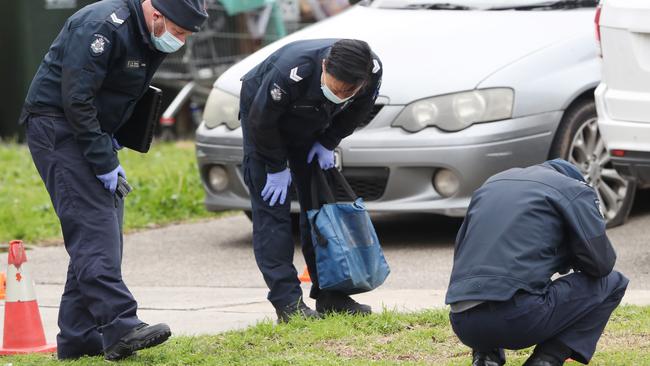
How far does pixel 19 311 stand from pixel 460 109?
9.31 feet

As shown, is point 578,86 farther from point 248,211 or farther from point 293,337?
point 293,337

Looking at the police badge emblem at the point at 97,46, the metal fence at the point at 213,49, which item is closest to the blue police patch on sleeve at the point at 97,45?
the police badge emblem at the point at 97,46

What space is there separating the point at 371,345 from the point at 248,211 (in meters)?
2.94

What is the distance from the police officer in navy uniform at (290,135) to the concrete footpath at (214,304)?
251 mm

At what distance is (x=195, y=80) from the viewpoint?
12305mm

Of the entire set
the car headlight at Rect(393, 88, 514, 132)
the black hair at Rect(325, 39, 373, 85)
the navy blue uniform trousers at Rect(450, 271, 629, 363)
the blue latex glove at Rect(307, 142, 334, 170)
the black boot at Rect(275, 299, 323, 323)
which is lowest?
the black boot at Rect(275, 299, 323, 323)

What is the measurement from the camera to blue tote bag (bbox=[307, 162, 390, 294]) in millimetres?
5848

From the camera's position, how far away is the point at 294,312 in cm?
592

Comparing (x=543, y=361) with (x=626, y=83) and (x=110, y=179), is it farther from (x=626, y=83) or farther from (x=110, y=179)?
(x=626, y=83)

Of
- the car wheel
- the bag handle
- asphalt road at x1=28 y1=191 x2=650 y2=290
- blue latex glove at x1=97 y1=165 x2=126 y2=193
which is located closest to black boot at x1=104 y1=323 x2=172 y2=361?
blue latex glove at x1=97 y1=165 x2=126 y2=193

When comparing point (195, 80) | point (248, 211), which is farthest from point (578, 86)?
point (195, 80)

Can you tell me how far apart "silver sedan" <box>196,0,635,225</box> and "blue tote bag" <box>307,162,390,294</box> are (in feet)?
5.15

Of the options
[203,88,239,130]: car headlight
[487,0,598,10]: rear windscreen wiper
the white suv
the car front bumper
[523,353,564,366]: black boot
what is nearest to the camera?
[523,353,564,366]: black boot

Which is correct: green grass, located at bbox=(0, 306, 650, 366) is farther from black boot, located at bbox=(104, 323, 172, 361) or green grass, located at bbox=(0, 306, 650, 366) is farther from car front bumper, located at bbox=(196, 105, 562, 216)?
car front bumper, located at bbox=(196, 105, 562, 216)
